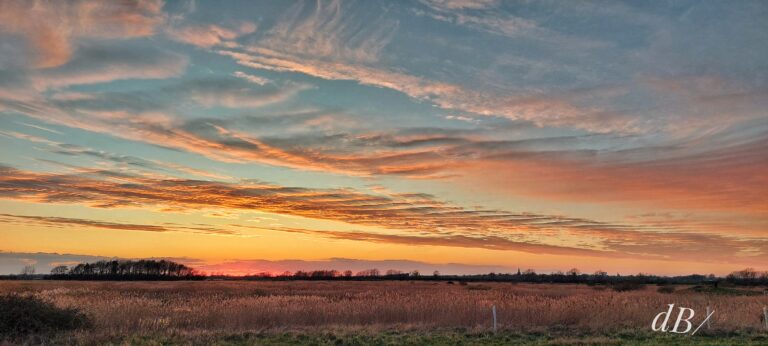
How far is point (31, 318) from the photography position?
20.9 m

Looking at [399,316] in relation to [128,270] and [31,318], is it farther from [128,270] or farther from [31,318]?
[128,270]

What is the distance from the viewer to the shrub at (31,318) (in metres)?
20.4

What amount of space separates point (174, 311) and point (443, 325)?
1368 centimetres

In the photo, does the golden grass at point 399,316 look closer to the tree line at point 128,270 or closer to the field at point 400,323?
the field at point 400,323

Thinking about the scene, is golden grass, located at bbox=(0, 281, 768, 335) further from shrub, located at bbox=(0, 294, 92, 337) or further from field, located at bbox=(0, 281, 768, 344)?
shrub, located at bbox=(0, 294, 92, 337)

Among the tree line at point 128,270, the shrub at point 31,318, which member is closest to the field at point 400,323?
the shrub at point 31,318

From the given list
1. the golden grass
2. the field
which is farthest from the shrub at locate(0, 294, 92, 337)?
the golden grass

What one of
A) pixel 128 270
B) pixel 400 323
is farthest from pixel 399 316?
pixel 128 270

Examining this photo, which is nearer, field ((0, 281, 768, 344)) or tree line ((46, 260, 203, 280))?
field ((0, 281, 768, 344))

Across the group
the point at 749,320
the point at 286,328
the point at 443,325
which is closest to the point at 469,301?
the point at 443,325

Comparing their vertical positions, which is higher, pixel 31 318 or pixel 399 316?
pixel 31 318

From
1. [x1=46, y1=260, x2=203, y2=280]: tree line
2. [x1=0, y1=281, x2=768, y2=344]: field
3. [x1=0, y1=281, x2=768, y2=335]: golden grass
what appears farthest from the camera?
[x1=46, y1=260, x2=203, y2=280]: tree line

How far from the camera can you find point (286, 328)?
24641 mm

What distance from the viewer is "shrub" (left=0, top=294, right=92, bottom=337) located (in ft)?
67.0
